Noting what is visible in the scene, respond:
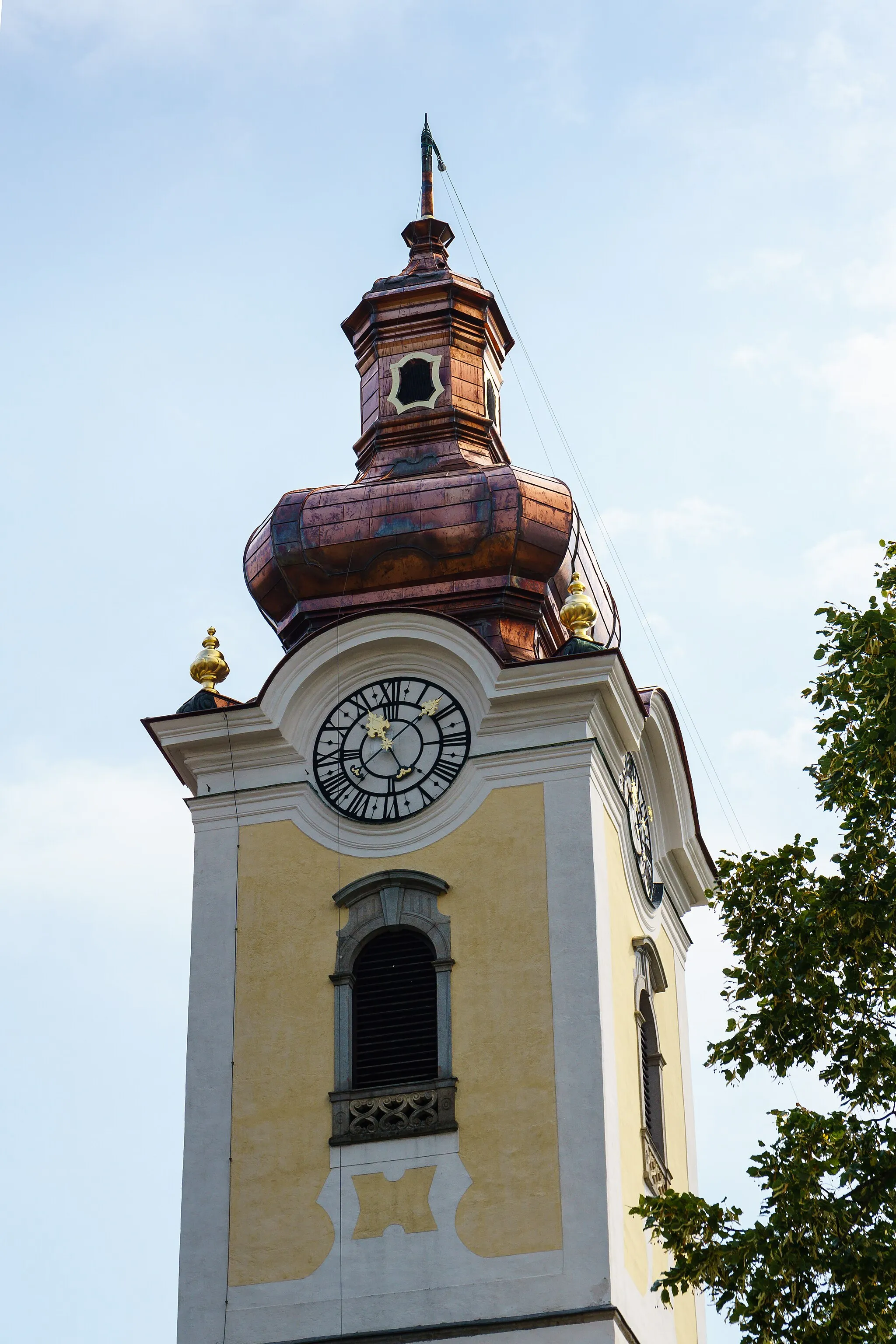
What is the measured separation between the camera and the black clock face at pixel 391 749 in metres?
21.2

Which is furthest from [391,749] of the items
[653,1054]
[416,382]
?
[416,382]

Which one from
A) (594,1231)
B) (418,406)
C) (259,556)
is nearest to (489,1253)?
(594,1231)

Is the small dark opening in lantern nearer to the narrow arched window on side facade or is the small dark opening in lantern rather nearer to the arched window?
the arched window

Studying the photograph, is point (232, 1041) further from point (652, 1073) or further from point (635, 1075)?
point (652, 1073)

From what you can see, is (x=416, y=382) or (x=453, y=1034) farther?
(x=416, y=382)

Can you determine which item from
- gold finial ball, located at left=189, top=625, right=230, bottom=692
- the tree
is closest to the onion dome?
gold finial ball, located at left=189, top=625, right=230, bottom=692

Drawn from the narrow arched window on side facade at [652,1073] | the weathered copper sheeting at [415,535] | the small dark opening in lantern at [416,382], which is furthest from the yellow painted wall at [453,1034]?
the small dark opening in lantern at [416,382]

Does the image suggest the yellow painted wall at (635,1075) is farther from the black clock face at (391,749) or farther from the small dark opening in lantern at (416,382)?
the small dark opening in lantern at (416,382)

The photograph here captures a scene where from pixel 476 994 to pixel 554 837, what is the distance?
136 centimetres

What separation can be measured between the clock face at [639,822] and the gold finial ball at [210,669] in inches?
131

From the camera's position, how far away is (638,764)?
22.7 meters

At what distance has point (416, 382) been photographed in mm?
24781

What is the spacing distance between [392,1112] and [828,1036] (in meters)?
4.89

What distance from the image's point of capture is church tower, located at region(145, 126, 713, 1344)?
63.0 feet
